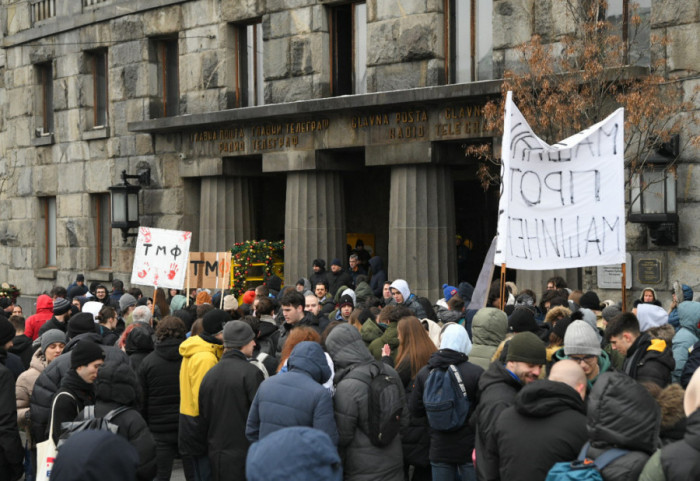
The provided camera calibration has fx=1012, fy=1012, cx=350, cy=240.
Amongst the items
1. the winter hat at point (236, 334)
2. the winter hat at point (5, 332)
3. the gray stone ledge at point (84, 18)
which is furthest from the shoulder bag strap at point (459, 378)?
the gray stone ledge at point (84, 18)

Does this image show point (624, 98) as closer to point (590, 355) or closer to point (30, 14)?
point (590, 355)

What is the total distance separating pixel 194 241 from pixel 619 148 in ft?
46.1

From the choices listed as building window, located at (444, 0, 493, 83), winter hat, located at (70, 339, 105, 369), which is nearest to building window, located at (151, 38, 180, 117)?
building window, located at (444, 0, 493, 83)

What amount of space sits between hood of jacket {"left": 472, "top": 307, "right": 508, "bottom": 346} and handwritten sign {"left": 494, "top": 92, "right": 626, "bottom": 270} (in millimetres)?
1273

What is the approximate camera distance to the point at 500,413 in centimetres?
578

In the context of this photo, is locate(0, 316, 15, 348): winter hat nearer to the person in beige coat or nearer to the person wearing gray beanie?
the person in beige coat

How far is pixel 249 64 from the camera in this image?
21.2 meters

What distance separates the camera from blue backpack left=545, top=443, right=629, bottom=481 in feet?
15.6

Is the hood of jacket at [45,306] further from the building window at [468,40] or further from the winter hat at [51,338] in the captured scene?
the building window at [468,40]

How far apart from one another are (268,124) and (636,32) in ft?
26.0

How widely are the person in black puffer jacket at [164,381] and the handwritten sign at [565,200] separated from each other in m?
3.04

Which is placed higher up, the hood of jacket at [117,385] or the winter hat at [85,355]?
the winter hat at [85,355]

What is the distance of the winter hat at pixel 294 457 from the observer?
3.41 meters

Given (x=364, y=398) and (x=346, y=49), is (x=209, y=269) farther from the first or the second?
(x=364, y=398)
